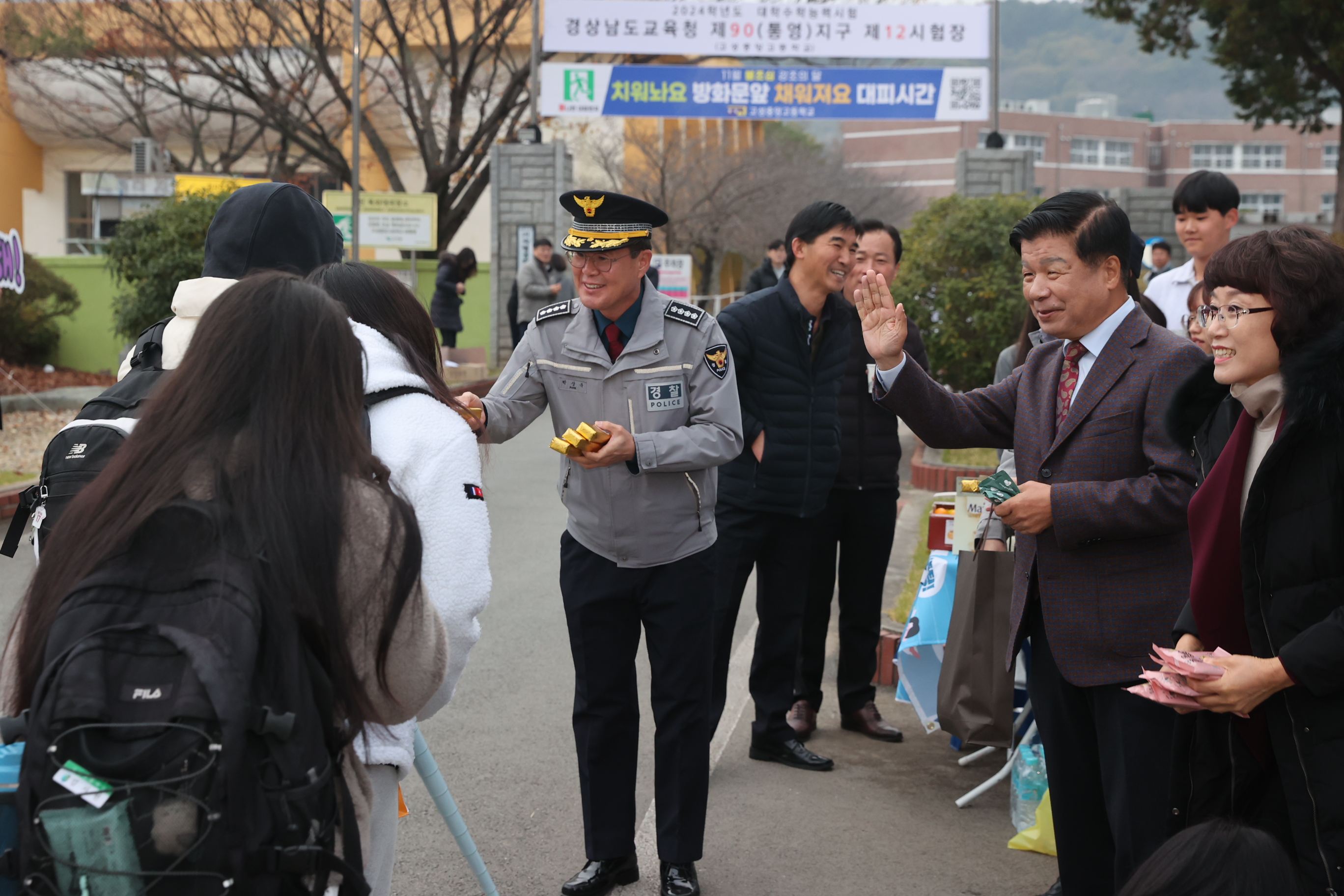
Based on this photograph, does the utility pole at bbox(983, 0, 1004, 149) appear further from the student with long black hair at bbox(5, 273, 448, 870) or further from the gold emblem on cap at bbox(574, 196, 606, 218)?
the student with long black hair at bbox(5, 273, 448, 870)

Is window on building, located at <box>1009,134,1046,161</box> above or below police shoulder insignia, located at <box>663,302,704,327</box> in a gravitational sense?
above

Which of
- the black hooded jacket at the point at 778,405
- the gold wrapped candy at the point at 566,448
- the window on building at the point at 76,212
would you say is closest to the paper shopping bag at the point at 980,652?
the black hooded jacket at the point at 778,405

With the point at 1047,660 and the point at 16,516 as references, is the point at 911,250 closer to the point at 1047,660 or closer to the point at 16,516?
the point at 1047,660

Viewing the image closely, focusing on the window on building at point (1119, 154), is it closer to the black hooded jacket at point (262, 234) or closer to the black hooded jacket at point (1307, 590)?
the black hooded jacket at point (1307, 590)

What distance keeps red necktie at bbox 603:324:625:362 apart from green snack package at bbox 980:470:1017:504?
129 cm

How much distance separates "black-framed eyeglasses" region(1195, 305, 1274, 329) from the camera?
2518 millimetres

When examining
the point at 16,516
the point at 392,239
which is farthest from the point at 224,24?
the point at 16,516

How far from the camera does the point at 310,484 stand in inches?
71.4

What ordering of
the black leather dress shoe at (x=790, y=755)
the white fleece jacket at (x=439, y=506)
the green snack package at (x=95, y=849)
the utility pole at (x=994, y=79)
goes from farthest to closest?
the utility pole at (x=994, y=79)
the black leather dress shoe at (x=790, y=755)
the white fleece jacket at (x=439, y=506)
the green snack package at (x=95, y=849)

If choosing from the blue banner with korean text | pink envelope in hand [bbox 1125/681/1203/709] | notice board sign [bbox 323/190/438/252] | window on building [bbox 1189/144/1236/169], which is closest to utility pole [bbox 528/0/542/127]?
the blue banner with korean text

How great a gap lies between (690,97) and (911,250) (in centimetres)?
940

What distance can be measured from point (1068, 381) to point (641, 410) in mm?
1320

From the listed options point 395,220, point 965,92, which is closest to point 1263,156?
point 965,92

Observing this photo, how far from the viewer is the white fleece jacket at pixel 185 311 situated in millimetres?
2525
